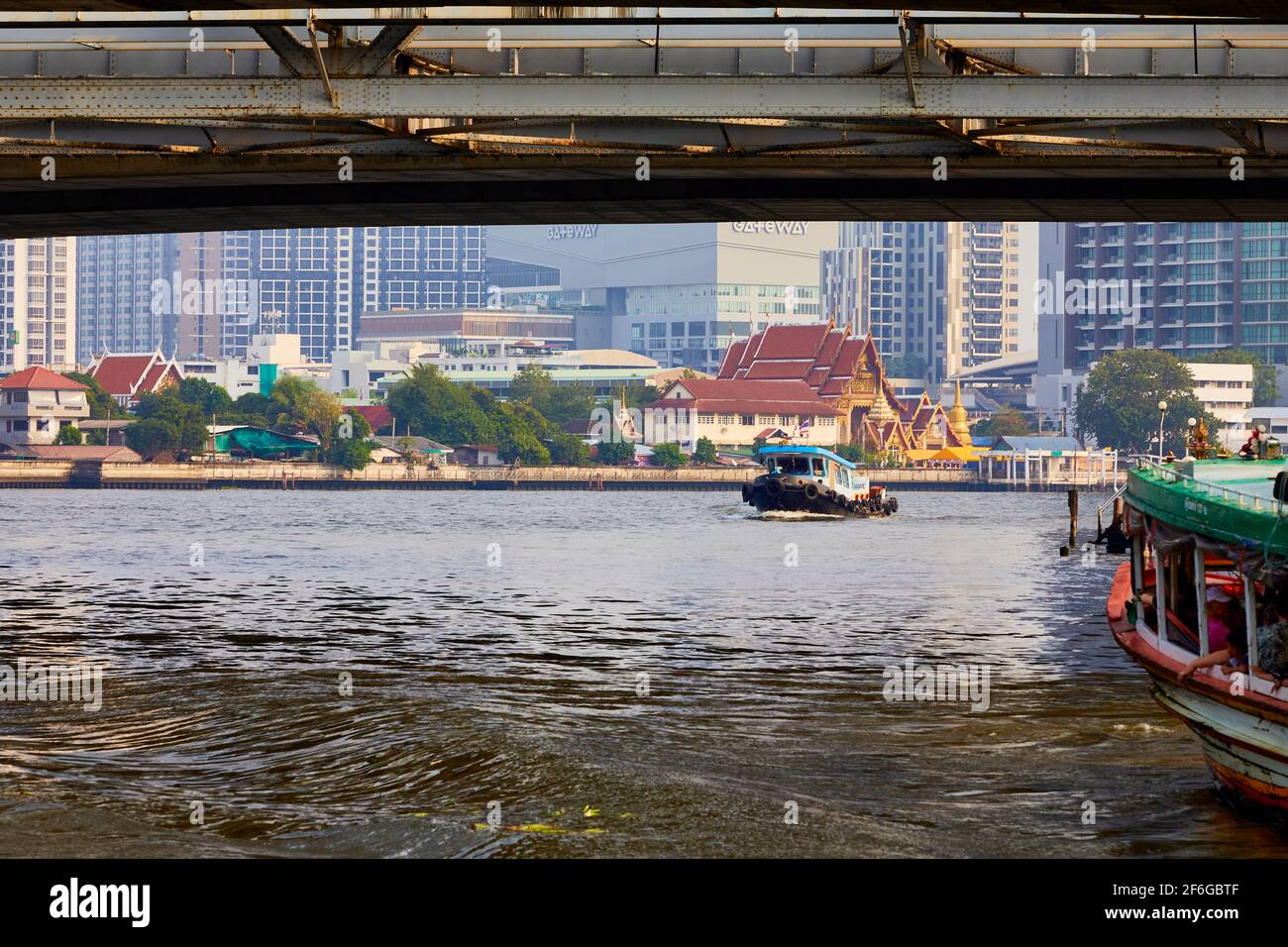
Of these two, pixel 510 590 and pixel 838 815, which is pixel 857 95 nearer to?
pixel 838 815

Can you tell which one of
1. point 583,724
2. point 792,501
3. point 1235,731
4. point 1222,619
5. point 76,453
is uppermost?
point 76,453

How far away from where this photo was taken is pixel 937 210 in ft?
122

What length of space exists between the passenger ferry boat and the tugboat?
87520mm

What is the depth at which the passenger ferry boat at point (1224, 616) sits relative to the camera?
1848 centimetres

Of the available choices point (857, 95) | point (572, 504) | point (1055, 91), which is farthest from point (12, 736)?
point (572, 504)

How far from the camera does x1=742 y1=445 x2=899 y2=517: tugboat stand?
111 metres

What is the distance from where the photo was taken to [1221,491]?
810 inches

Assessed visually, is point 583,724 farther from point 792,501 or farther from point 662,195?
point 792,501

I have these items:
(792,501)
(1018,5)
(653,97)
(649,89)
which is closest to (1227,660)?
(1018,5)

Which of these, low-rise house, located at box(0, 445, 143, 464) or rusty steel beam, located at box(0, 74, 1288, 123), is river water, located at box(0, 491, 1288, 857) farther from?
low-rise house, located at box(0, 445, 143, 464)

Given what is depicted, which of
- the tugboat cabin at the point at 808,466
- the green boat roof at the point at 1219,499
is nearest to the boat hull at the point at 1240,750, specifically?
the green boat roof at the point at 1219,499

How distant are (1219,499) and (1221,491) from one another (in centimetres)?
109

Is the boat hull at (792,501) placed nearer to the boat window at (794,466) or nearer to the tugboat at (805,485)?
the tugboat at (805,485)

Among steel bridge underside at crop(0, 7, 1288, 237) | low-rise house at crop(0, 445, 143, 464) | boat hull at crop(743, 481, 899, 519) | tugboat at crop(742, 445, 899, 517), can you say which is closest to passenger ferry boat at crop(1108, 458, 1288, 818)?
steel bridge underside at crop(0, 7, 1288, 237)
